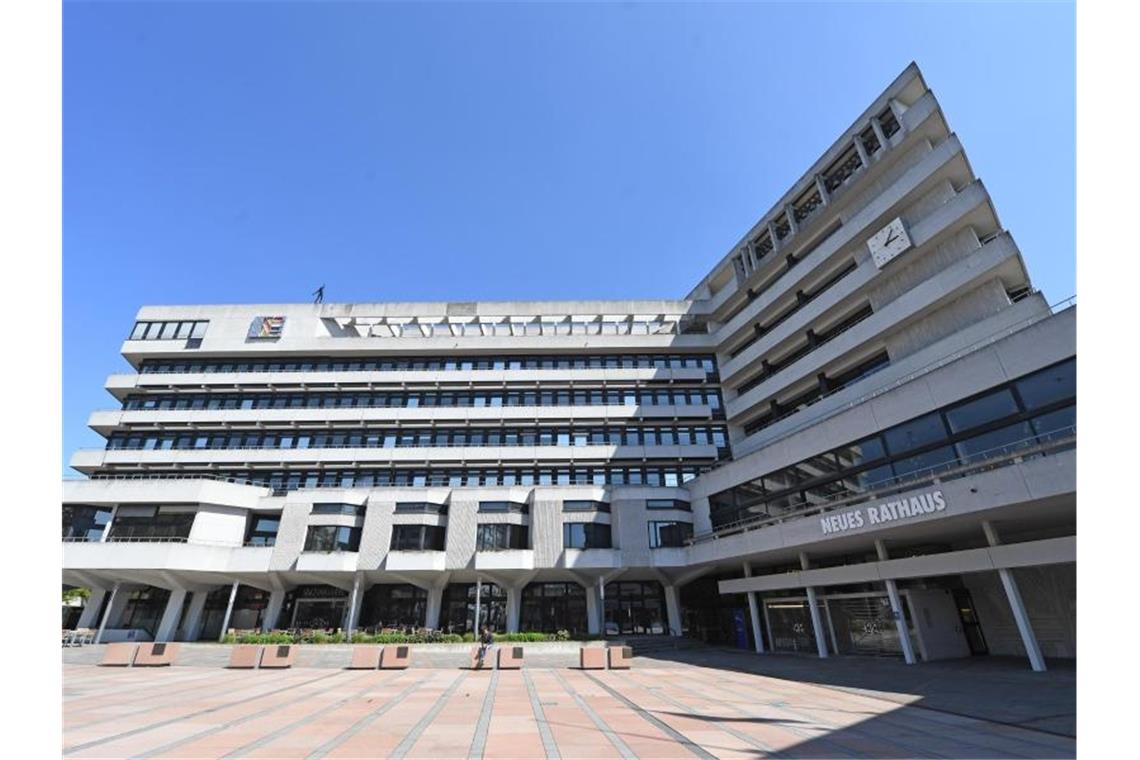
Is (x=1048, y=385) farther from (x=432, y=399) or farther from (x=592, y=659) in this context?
(x=432, y=399)

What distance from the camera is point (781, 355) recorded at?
41.5m

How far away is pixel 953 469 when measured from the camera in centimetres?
2028

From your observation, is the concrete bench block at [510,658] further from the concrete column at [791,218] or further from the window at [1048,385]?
the concrete column at [791,218]

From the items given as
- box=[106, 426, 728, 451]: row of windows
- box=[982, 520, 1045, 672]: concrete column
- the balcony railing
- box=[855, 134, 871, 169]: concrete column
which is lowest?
box=[982, 520, 1045, 672]: concrete column

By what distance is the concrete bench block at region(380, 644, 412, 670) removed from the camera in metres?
23.2

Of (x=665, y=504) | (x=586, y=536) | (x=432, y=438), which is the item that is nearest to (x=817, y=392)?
(x=665, y=504)

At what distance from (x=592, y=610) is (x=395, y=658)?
672 inches

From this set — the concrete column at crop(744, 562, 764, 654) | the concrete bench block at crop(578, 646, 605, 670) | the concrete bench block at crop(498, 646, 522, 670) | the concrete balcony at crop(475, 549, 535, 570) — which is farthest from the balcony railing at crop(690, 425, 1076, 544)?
the concrete balcony at crop(475, 549, 535, 570)

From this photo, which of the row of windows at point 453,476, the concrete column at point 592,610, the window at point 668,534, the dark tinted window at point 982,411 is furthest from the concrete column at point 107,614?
the dark tinted window at point 982,411

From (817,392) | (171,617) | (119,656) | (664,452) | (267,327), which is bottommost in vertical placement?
(119,656)

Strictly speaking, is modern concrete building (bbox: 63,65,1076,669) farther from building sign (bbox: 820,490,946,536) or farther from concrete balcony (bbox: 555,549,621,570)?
concrete balcony (bbox: 555,549,621,570)

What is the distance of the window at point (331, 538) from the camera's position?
119 feet

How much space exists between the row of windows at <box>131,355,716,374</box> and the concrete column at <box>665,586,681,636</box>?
1968 cm

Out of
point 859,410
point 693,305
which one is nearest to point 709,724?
point 859,410
